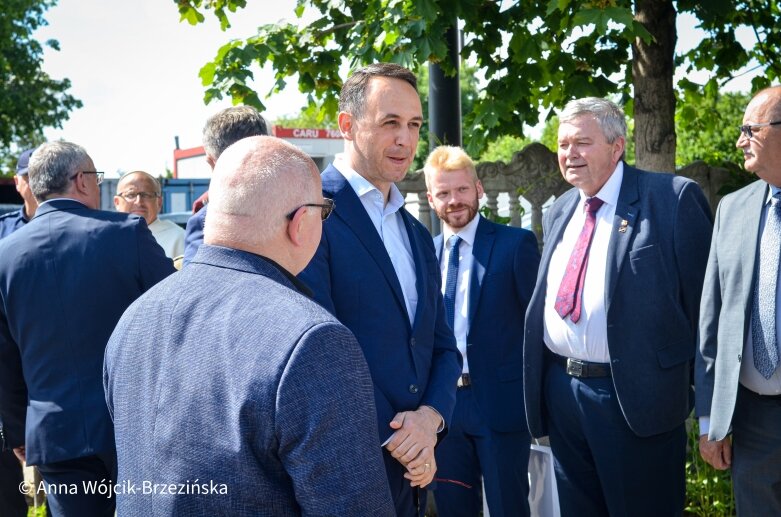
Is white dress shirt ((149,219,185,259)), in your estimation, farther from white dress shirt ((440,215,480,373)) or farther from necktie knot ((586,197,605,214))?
necktie knot ((586,197,605,214))

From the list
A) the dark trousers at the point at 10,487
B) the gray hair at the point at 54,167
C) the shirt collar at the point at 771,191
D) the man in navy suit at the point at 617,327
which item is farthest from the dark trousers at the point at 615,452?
the dark trousers at the point at 10,487

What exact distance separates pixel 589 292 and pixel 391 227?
3.73 feet

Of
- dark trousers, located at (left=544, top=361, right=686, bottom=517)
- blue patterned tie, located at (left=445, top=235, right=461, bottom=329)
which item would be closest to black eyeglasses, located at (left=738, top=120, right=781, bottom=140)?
dark trousers, located at (left=544, top=361, right=686, bottom=517)

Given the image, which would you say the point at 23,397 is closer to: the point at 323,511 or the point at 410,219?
the point at 410,219

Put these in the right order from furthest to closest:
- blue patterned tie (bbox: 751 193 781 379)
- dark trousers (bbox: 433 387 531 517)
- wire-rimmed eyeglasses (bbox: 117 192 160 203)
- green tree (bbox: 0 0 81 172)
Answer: green tree (bbox: 0 0 81 172) < wire-rimmed eyeglasses (bbox: 117 192 160 203) < dark trousers (bbox: 433 387 531 517) < blue patterned tie (bbox: 751 193 781 379)

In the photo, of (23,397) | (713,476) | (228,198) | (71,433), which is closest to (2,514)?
(23,397)

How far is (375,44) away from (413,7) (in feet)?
2.62

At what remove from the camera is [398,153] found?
9.26 ft

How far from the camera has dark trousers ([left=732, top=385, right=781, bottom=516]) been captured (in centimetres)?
317

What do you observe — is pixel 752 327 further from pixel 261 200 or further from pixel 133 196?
pixel 133 196

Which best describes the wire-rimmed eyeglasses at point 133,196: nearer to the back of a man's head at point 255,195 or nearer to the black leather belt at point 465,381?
the black leather belt at point 465,381

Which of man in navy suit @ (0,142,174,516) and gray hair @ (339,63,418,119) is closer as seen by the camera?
gray hair @ (339,63,418,119)

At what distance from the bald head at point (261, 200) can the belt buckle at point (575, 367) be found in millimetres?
2076

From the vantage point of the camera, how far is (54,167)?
3682 millimetres
